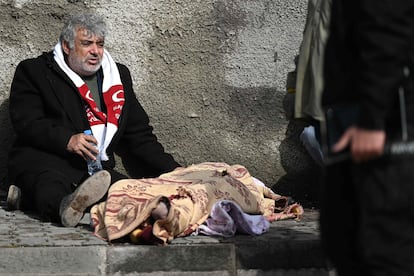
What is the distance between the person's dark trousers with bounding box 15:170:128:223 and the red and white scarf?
230mm

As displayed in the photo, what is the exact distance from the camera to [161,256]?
4.73 m

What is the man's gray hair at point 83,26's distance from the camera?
6039 mm

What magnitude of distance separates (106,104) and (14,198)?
31.3 inches

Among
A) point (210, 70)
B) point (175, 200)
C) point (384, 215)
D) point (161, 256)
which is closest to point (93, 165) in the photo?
point (175, 200)

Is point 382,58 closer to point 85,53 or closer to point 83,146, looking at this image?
point 83,146

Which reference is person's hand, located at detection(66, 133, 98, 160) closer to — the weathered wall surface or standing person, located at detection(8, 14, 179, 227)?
standing person, located at detection(8, 14, 179, 227)

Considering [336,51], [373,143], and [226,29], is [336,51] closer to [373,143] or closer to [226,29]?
[373,143]

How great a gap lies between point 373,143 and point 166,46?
3.74 meters

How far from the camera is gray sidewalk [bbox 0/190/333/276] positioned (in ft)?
15.2

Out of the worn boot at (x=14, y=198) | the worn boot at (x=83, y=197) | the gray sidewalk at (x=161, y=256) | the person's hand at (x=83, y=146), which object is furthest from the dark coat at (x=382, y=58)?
the worn boot at (x=14, y=198)

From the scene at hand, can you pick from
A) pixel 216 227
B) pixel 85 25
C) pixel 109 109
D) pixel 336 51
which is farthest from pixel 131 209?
pixel 336 51

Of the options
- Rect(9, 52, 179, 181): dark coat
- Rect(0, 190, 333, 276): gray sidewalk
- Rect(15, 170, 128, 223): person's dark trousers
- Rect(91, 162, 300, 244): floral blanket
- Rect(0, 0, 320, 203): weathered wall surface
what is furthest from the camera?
Rect(0, 0, 320, 203): weathered wall surface

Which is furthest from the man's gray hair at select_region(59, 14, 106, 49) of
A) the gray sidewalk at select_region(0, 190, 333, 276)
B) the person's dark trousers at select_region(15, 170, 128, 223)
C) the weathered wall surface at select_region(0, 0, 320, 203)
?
the gray sidewalk at select_region(0, 190, 333, 276)

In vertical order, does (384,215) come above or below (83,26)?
below
